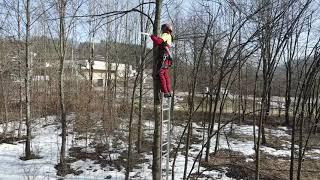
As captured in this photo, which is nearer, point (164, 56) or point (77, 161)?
point (164, 56)

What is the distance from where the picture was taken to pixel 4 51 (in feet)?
61.4

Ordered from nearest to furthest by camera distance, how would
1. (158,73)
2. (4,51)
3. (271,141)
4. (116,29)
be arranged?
(158,73) → (271,141) → (4,51) → (116,29)

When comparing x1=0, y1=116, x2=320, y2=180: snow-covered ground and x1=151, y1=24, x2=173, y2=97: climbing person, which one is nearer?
x1=151, y1=24, x2=173, y2=97: climbing person

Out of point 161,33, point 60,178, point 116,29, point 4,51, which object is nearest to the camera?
point 161,33

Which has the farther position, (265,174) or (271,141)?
(271,141)

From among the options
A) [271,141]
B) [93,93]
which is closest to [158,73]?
[271,141]

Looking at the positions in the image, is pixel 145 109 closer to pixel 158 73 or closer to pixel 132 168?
pixel 132 168

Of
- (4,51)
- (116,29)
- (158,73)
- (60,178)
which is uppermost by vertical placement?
(116,29)

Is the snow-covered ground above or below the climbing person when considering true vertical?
below

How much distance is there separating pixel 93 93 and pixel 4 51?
599 centimetres

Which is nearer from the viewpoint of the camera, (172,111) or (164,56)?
(164,56)

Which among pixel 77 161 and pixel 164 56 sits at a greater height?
pixel 164 56

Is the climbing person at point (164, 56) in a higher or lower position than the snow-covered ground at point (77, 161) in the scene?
higher

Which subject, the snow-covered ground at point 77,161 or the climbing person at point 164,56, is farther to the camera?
the snow-covered ground at point 77,161
